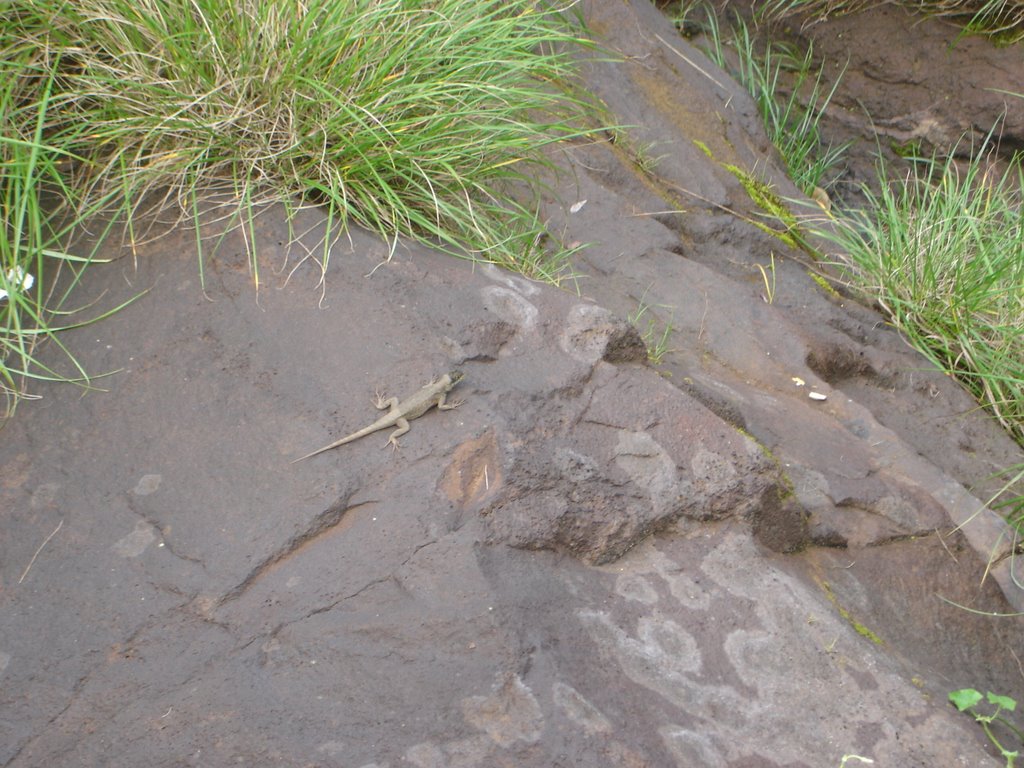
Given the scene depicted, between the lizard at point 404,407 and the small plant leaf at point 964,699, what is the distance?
150 centimetres

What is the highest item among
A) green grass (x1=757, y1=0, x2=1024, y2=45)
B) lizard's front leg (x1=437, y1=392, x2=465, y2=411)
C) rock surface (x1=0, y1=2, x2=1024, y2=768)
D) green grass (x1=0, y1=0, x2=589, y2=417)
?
green grass (x1=757, y1=0, x2=1024, y2=45)

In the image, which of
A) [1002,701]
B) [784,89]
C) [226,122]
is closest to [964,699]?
[1002,701]

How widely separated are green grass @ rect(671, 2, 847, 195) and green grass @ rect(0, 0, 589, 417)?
10.3 feet

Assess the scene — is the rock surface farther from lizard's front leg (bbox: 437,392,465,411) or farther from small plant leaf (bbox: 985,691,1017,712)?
small plant leaf (bbox: 985,691,1017,712)

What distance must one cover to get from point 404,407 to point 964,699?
162 cm

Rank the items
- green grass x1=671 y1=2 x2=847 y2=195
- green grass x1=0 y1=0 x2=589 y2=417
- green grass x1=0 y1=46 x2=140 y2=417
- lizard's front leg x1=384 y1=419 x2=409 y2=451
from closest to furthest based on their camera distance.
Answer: lizard's front leg x1=384 y1=419 x2=409 y2=451
green grass x1=0 y1=46 x2=140 y2=417
green grass x1=0 y1=0 x2=589 y2=417
green grass x1=671 y1=2 x2=847 y2=195

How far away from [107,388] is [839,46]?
588 cm

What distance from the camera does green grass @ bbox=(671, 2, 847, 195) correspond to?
6566 millimetres

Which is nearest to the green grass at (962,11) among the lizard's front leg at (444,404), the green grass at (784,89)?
the green grass at (784,89)

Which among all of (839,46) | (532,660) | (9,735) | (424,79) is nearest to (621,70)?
(424,79)

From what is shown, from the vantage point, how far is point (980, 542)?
11.2 ft

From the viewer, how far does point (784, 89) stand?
7.32m

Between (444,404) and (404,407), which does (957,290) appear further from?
(404,407)

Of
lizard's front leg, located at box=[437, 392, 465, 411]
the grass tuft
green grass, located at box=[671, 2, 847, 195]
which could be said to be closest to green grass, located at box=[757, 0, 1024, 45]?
green grass, located at box=[671, 2, 847, 195]
